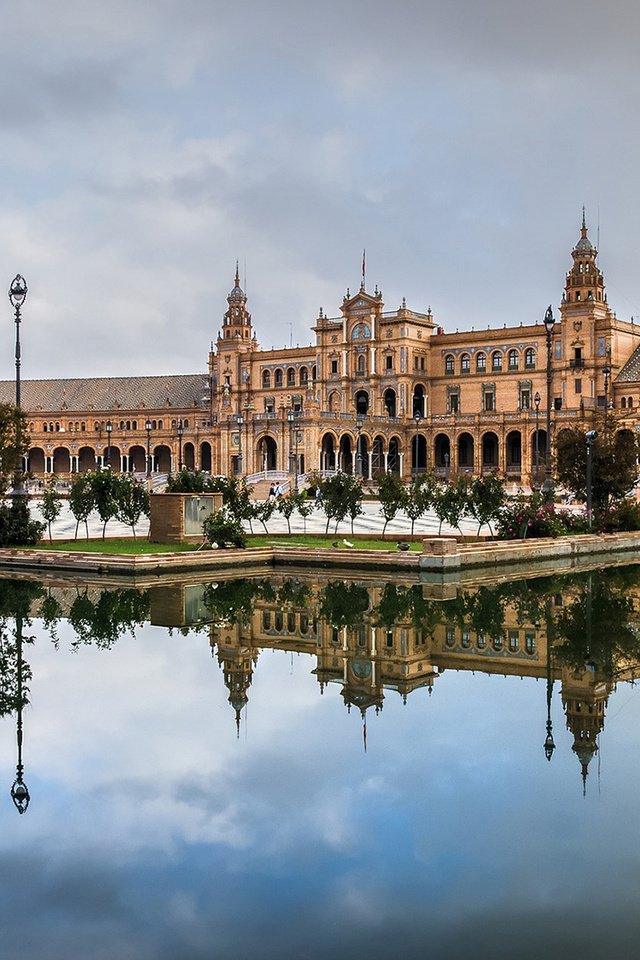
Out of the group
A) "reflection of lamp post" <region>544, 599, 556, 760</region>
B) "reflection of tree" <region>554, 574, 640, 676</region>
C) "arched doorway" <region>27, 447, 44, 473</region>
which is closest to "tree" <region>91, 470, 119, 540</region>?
"reflection of tree" <region>554, 574, 640, 676</region>

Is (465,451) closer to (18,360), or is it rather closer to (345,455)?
(345,455)

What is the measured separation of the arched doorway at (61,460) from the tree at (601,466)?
2656 inches

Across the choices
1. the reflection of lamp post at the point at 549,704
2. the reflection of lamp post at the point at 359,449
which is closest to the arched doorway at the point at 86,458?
the reflection of lamp post at the point at 359,449

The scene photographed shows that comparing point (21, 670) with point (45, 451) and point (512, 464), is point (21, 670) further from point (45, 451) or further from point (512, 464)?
point (45, 451)

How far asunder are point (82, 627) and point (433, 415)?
65689mm

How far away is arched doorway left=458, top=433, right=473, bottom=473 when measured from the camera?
83.2m

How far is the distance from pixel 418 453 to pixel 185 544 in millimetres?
54094

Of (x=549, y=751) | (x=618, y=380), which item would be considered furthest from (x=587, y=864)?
→ (x=618, y=380)

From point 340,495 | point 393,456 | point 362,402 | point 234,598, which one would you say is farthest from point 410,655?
point 362,402

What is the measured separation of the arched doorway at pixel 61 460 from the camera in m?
102

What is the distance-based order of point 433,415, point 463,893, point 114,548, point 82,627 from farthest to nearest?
point 433,415, point 114,548, point 82,627, point 463,893

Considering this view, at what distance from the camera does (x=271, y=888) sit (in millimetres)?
8273

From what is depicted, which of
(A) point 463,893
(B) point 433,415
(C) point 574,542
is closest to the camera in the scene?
(A) point 463,893

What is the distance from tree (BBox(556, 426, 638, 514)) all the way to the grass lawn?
8.00 metres
